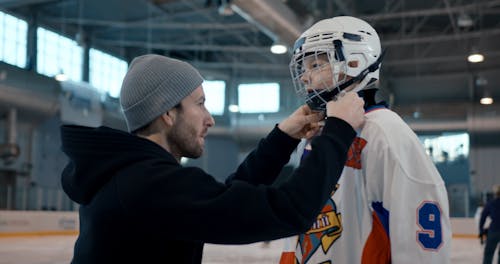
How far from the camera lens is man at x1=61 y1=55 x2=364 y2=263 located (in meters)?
1.28

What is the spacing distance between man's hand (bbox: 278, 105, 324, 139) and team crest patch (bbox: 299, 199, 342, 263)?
0.23 m

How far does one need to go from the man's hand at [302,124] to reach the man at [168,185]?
1.35ft

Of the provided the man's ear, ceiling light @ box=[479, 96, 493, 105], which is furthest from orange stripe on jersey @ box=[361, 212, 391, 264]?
ceiling light @ box=[479, 96, 493, 105]

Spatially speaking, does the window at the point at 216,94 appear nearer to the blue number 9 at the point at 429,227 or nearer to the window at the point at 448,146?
the window at the point at 448,146

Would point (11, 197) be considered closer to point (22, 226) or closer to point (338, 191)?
point (22, 226)

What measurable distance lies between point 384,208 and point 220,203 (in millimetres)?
682

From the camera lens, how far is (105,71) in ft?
72.2

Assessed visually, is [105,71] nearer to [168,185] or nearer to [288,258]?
[288,258]

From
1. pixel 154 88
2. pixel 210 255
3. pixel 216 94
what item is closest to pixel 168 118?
pixel 154 88

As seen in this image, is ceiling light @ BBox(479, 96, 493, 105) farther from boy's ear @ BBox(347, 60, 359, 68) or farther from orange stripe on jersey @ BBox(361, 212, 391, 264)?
orange stripe on jersey @ BBox(361, 212, 391, 264)

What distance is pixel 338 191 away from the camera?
6.25 ft

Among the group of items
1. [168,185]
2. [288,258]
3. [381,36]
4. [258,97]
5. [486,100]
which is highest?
[381,36]

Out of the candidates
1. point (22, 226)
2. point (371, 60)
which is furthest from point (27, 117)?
point (371, 60)

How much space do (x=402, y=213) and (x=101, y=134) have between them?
2.75 feet
